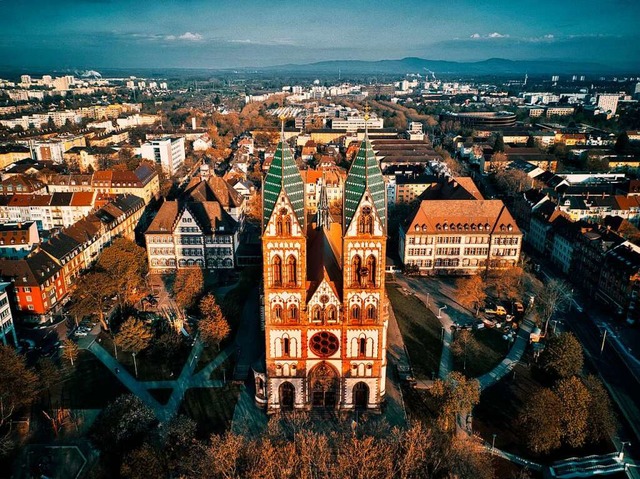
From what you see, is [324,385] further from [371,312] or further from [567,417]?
[567,417]

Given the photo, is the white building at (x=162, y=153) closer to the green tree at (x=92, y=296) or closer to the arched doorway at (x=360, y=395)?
the green tree at (x=92, y=296)

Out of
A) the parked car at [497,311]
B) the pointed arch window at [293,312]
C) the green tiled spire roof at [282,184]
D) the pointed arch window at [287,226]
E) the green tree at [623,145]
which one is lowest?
the parked car at [497,311]

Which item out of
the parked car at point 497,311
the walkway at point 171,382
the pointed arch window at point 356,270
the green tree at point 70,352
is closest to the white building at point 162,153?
the green tree at point 70,352

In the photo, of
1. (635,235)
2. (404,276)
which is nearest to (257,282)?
(404,276)

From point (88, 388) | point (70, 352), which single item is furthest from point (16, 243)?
point (88, 388)

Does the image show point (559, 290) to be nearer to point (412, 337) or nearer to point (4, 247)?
point (412, 337)

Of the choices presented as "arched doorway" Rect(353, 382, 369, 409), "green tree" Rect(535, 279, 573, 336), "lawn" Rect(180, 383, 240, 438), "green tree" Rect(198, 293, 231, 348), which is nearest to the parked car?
"green tree" Rect(535, 279, 573, 336)
